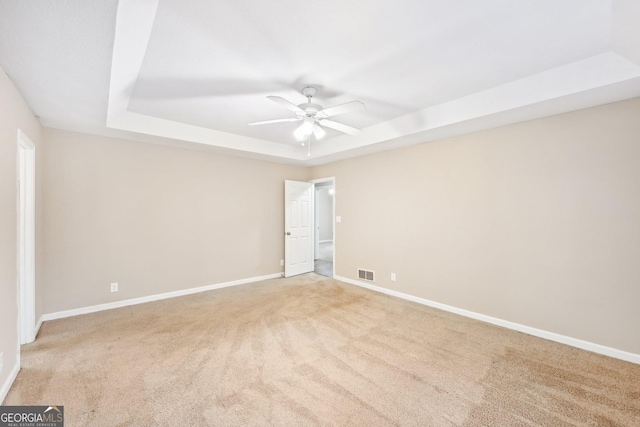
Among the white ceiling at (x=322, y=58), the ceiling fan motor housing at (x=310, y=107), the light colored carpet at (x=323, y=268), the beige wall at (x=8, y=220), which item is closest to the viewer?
the white ceiling at (x=322, y=58)

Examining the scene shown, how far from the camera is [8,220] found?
7.11ft

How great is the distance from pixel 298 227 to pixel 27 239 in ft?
13.1

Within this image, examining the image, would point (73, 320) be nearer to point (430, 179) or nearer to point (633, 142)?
point (430, 179)

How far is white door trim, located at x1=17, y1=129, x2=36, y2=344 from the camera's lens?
2.83 m

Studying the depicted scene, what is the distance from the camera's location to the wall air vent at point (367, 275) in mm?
4772

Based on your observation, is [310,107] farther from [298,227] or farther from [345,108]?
[298,227]

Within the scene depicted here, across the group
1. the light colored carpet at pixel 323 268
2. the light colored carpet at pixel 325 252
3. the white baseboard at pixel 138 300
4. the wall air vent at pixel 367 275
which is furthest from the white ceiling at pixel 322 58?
the light colored carpet at pixel 325 252

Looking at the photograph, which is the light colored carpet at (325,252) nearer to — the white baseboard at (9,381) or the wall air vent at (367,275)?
the wall air vent at (367,275)

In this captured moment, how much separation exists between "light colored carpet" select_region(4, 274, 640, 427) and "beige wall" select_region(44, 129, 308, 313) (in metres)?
0.57

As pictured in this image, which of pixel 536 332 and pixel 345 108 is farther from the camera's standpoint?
pixel 536 332

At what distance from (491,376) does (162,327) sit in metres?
3.41

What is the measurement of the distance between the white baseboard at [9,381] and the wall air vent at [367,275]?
4264 mm

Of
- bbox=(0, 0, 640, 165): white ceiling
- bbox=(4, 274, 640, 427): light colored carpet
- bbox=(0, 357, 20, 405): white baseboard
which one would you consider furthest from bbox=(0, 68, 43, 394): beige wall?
bbox=(4, 274, 640, 427): light colored carpet

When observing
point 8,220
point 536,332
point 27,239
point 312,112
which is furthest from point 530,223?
point 27,239
